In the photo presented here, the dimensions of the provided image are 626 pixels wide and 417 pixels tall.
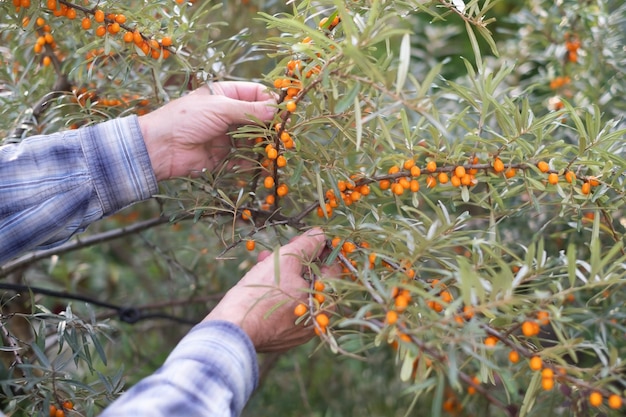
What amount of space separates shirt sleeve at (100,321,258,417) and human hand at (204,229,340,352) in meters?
0.04

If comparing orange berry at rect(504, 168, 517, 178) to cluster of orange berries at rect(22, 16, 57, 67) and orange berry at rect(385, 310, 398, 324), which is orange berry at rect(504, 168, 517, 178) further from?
cluster of orange berries at rect(22, 16, 57, 67)

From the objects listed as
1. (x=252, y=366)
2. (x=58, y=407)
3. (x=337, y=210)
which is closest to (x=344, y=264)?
(x=337, y=210)

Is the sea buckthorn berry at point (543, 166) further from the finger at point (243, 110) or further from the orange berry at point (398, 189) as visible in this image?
the finger at point (243, 110)

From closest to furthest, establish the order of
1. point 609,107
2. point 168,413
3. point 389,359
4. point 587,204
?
1. point 168,413
2. point 587,204
3. point 609,107
4. point 389,359

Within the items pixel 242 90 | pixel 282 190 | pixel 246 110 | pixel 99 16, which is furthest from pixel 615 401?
pixel 99 16

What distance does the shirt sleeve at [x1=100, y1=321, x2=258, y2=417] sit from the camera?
36.5 inches

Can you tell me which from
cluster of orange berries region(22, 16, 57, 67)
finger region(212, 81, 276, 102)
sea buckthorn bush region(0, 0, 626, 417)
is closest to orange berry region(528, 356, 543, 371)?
sea buckthorn bush region(0, 0, 626, 417)

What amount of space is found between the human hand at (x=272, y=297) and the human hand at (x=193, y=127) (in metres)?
0.29

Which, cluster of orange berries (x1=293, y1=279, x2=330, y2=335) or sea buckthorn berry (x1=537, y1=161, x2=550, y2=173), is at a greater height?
sea buckthorn berry (x1=537, y1=161, x2=550, y2=173)

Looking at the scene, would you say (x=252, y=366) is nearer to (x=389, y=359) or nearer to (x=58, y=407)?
(x=58, y=407)

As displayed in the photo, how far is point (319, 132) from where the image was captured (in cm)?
129

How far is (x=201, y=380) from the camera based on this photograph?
98 centimetres

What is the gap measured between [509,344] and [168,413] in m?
0.52

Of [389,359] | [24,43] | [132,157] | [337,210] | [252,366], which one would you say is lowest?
[389,359]
